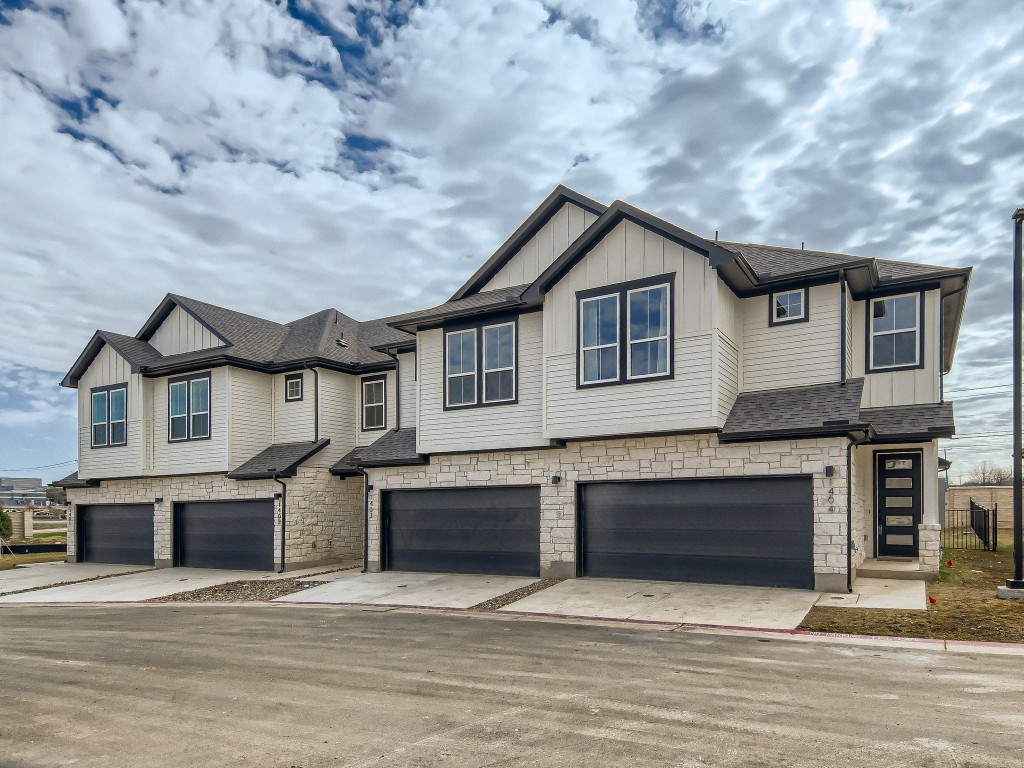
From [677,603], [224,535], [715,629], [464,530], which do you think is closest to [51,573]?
[224,535]

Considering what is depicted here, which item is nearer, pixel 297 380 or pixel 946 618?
pixel 946 618

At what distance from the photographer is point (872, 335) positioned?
15.6 meters

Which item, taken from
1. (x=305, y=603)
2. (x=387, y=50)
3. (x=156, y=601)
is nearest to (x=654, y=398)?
(x=305, y=603)

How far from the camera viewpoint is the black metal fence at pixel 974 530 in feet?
73.5

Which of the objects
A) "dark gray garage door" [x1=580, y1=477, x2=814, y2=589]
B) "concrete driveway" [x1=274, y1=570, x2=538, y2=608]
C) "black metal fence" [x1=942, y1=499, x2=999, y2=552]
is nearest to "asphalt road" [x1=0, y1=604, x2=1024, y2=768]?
"concrete driveway" [x1=274, y1=570, x2=538, y2=608]

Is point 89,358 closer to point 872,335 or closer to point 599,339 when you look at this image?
point 599,339

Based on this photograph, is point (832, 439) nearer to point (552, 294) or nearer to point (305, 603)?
point (552, 294)

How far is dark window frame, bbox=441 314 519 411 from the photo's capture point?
1723 cm

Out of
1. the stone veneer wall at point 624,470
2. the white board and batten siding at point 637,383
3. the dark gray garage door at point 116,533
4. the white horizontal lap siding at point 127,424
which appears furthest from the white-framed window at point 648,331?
the dark gray garage door at point 116,533

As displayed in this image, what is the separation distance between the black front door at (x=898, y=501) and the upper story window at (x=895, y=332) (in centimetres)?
217

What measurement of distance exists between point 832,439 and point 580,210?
8.44 meters

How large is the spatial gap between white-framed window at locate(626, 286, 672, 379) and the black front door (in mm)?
5869

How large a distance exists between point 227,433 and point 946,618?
19.0 meters

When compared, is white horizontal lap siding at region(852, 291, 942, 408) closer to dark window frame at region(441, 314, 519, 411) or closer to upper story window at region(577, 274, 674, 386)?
upper story window at region(577, 274, 674, 386)
